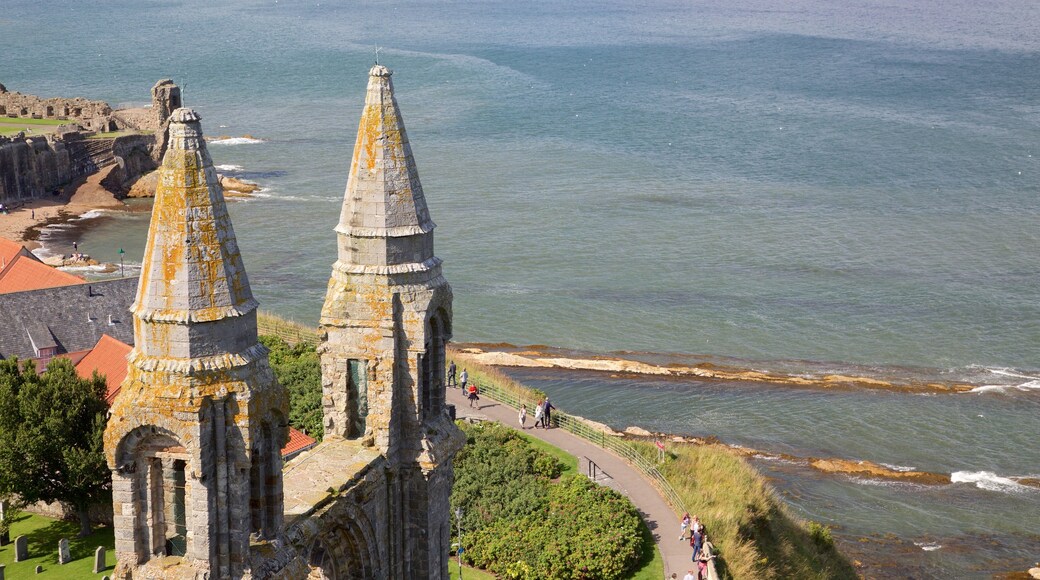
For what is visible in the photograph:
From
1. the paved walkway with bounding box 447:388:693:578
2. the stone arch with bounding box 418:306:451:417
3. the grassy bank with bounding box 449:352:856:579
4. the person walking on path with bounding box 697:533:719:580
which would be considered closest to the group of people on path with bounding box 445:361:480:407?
the paved walkway with bounding box 447:388:693:578

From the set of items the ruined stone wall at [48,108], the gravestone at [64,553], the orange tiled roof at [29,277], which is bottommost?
the gravestone at [64,553]

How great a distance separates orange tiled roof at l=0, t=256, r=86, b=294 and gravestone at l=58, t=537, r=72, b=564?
18.3 meters

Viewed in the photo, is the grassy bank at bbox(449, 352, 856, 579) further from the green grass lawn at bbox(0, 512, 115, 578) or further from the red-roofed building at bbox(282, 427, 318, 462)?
the green grass lawn at bbox(0, 512, 115, 578)

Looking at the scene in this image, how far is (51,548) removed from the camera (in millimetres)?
34531

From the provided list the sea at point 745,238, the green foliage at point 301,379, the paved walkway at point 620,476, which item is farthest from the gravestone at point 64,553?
the sea at point 745,238

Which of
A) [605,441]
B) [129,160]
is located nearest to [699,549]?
[605,441]

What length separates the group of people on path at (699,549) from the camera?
31.3 metres

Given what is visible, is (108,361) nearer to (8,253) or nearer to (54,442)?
(54,442)

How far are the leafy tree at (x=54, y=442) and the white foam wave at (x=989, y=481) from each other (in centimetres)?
3289

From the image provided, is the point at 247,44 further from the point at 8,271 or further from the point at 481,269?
the point at 8,271

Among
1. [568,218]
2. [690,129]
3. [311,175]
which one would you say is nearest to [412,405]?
[568,218]

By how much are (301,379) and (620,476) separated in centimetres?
1151

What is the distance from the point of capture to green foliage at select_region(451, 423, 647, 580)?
32.8 metres

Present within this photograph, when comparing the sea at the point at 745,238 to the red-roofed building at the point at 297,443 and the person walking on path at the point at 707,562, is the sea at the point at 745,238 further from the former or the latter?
the red-roofed building at the point at 297,443
